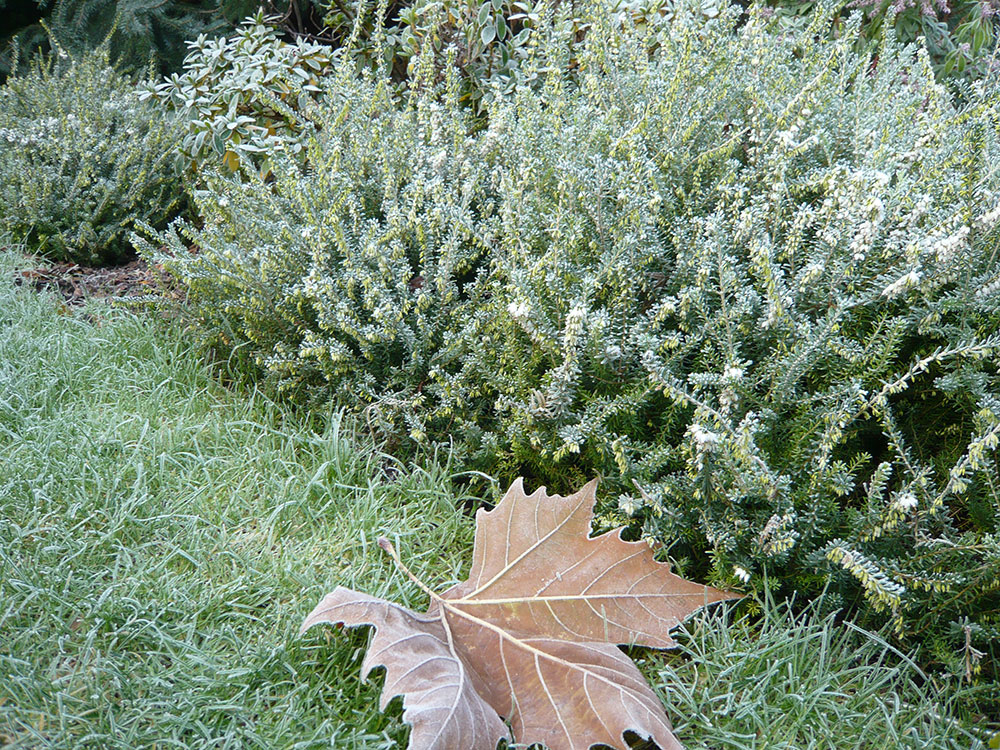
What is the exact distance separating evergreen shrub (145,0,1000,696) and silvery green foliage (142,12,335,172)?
0.53 metres

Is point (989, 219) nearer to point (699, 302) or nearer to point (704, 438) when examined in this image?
point (699, 302)

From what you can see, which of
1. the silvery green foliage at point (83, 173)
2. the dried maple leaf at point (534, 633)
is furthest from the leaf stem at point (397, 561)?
the silvery green foliage at point (83, 173)

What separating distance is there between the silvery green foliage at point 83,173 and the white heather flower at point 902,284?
2.90 metres

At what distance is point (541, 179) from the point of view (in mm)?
2299

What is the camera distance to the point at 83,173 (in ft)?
11.2

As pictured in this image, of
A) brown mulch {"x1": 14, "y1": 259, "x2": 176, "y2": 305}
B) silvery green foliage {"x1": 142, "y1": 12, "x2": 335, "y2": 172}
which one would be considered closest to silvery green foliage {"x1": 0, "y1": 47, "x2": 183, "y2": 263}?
brown mulch {"x1": 14, "y1": 259, "x2": 176, "y2": 305}

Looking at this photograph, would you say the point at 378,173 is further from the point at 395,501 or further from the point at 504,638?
the point at 504,638

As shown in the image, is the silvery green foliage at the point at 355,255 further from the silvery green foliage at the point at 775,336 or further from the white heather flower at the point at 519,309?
the white heather flower at the point at 519,309

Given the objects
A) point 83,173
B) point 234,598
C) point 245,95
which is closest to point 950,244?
point 234,598

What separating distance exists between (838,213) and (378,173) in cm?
153

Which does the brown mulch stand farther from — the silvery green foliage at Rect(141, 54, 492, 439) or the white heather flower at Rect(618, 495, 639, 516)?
the white heather flower at Rect(618, 495, 639, 516)

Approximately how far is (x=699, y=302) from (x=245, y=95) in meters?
2.45

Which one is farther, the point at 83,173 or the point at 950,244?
the point at 83,173

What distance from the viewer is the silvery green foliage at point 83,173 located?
3.42m
